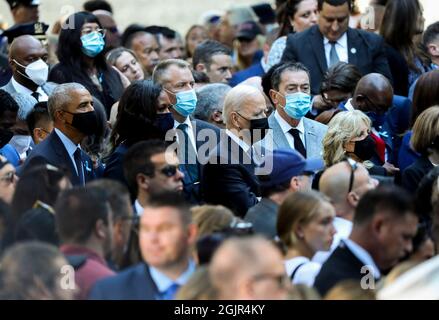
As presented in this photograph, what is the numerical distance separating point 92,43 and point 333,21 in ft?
6.79

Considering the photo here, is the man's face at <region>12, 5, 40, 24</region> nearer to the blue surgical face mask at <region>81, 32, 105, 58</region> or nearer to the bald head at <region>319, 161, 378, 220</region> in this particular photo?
the blue surgical face mask at <region>81, 32, 105, 58</region>

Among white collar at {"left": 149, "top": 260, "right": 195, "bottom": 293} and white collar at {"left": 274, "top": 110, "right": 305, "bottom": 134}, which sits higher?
white collar at {"left": 149, "top": 260, "right": 195, "bottom": 293}

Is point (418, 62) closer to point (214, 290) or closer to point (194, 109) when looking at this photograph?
point (194, 109)

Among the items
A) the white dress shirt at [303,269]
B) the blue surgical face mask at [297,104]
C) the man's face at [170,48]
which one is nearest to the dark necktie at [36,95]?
the blue surgical face mask at [297,104]

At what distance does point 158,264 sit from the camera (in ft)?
22.3

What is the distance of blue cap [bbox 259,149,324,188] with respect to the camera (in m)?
8.59

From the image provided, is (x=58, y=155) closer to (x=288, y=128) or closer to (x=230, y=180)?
(x=230, y=180)

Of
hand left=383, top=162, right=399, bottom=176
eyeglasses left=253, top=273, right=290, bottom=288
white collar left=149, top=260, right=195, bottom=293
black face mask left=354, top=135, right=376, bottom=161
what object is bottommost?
hand left=383, top=162, right=399, bottom=176

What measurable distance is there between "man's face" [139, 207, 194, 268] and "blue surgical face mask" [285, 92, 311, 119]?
345cm

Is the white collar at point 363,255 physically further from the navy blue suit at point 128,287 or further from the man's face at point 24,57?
the man's face at point 24,57

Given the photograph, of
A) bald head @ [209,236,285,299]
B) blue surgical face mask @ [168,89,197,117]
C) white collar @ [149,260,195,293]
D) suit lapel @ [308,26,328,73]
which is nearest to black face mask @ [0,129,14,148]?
blue surgical face mask @ [168,89,197,117]

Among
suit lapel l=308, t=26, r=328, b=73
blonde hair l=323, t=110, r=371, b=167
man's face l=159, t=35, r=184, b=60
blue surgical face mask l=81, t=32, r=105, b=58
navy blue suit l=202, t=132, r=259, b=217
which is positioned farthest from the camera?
man's face l=159, t=35, r=184, b=60

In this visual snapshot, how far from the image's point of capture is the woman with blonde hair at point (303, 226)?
757 centimetres

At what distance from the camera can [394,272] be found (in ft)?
22.7
